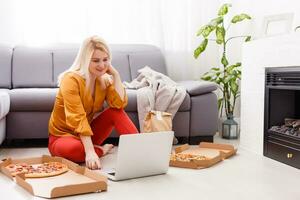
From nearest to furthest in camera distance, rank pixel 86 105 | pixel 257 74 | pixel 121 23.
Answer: pixel 86 105
pixel 257 74
pixel 121 23

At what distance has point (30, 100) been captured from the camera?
2842 mm

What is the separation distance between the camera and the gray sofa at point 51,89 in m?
2.89

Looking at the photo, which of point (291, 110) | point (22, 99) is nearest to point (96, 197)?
point (22, 99)

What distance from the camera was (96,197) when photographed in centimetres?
175

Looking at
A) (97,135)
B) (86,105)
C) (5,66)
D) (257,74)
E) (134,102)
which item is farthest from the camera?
(5,66)

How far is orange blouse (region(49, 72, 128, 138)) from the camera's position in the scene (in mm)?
2239

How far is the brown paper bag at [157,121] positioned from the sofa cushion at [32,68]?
105cm

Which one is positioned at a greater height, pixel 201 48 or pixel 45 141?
pixel 201 48

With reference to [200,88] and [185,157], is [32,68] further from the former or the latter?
[185,157]

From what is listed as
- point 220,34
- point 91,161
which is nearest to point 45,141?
point 91,161

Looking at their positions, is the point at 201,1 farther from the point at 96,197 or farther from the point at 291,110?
the point at 96,197

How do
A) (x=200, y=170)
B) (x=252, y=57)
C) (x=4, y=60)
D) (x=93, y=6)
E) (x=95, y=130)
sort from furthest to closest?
(x=93, y=6)
(x=4, y=60)
(x=252, y=57)
(x=95, y=130)
(x=200, y=170)

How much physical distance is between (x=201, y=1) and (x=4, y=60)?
1.98m

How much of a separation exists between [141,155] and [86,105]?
61 centimetres
